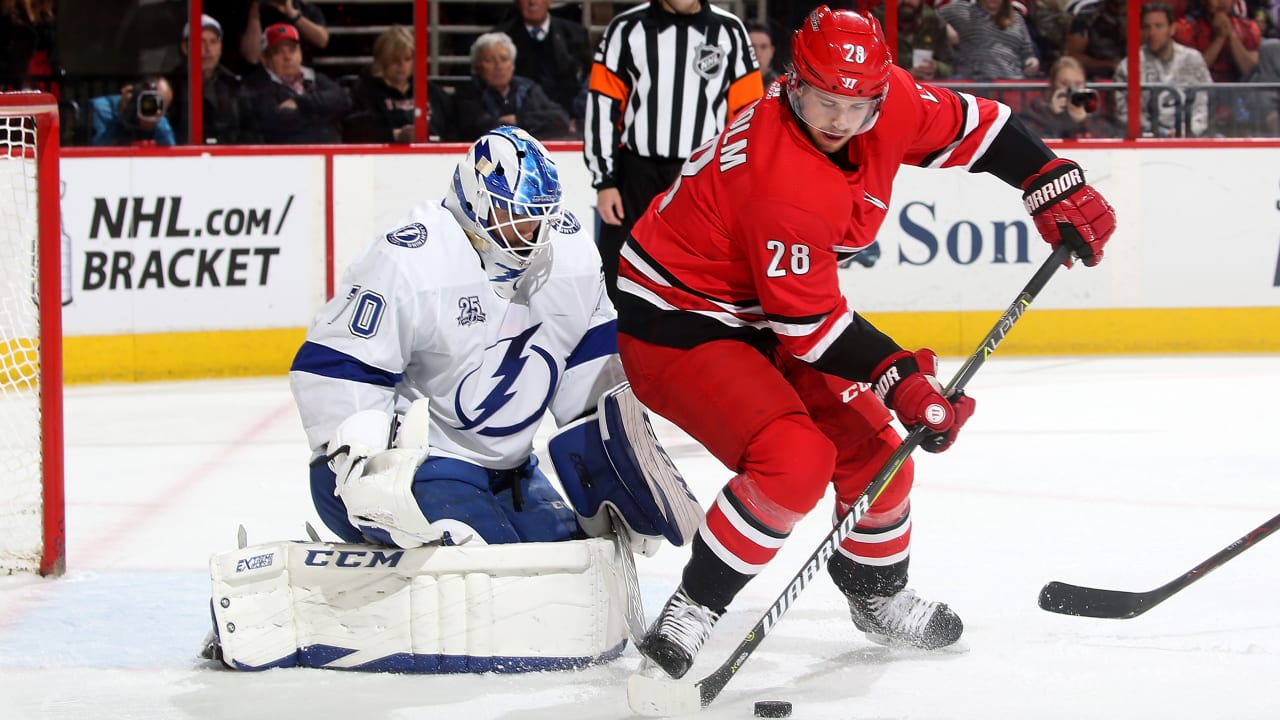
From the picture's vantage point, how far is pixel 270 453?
13.9ft

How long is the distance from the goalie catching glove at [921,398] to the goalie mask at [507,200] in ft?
1.84

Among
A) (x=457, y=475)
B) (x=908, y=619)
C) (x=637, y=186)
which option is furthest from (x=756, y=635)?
(x=637, y=186)

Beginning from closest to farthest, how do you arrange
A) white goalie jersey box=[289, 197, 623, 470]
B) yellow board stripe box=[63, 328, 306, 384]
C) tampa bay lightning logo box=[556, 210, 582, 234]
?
1. white goalie jersey box=[289, 197, 623, 470]
2. tampa bay lightning logo box=[556, 210, 582, 234]
3. yellow board stripe box=[63, 328, 306, 384]

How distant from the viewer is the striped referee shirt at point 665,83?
13.8 feet

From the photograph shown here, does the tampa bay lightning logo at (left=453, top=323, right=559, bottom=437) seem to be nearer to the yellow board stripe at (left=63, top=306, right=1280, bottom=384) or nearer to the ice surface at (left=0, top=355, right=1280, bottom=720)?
the ice surface at (left=0, top=355, right=1280, bottom=720)

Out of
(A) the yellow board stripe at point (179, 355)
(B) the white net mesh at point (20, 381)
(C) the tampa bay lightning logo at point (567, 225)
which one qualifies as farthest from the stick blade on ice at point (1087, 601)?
(A) the yellow board stripe at point (179, 355)

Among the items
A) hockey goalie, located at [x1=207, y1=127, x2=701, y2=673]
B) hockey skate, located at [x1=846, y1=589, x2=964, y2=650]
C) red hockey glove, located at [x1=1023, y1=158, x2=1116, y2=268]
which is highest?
red hockey glove, located at [x1=1023, y1=158, x2=1116, y2=268]

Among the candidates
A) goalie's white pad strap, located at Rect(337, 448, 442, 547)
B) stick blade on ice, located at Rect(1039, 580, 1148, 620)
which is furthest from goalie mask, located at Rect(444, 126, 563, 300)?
stick blade on ice, located at Rect(1039, 580, 1148, 620)

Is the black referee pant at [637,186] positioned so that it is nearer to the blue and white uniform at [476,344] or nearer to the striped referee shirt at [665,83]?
the striped referee shirt at [665,83]

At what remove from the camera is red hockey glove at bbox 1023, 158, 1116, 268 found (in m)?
2.47

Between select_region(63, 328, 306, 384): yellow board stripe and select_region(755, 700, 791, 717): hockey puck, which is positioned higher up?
select_region(755, 700, 791, 717): hockey puck

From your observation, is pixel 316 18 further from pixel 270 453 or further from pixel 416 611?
pixel 416 611

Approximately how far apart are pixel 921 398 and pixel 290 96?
3955 mm

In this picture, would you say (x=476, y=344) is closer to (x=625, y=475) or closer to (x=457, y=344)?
(x=457, y=344)
